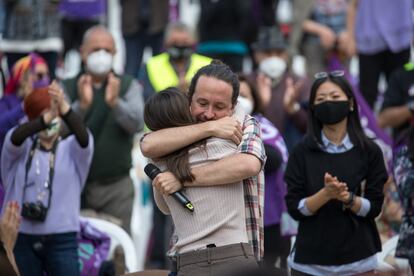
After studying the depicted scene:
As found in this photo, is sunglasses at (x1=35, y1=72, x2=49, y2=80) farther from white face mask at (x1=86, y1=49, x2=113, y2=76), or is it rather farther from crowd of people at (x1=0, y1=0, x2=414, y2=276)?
white face mask at (x1=86, y1=49, x2=113, y2=76)

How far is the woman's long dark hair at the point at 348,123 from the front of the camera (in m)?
7.71

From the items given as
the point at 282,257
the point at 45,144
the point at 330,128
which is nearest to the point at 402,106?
the point at 282,257

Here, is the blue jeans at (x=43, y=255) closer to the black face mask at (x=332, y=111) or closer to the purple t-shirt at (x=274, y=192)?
the purple t-shirt at (x=274, y=192)

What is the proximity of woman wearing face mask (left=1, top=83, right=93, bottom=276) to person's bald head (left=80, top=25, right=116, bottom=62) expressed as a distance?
1.85 metres

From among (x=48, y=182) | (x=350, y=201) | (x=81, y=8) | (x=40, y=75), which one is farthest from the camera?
(x=81, y=8)

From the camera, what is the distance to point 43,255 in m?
8.30

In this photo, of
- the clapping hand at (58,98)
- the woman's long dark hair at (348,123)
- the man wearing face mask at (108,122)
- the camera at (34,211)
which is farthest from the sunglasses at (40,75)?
the woman's long dark hair at (348,123)

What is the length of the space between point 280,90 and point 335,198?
3.55m

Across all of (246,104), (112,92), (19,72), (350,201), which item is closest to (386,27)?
(246,104)

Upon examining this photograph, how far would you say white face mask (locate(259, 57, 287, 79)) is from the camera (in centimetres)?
1115

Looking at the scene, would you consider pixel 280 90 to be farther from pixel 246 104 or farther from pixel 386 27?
pixel 246 104

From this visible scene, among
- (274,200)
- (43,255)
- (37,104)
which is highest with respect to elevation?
(37,104)

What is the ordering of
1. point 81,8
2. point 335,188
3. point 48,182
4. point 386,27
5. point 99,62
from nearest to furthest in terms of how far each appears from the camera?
1. point 335,188
2. point 48,182
3. point 99,62
4. point 386,27
5. point 81,8

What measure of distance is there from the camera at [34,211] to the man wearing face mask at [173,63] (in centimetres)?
299
